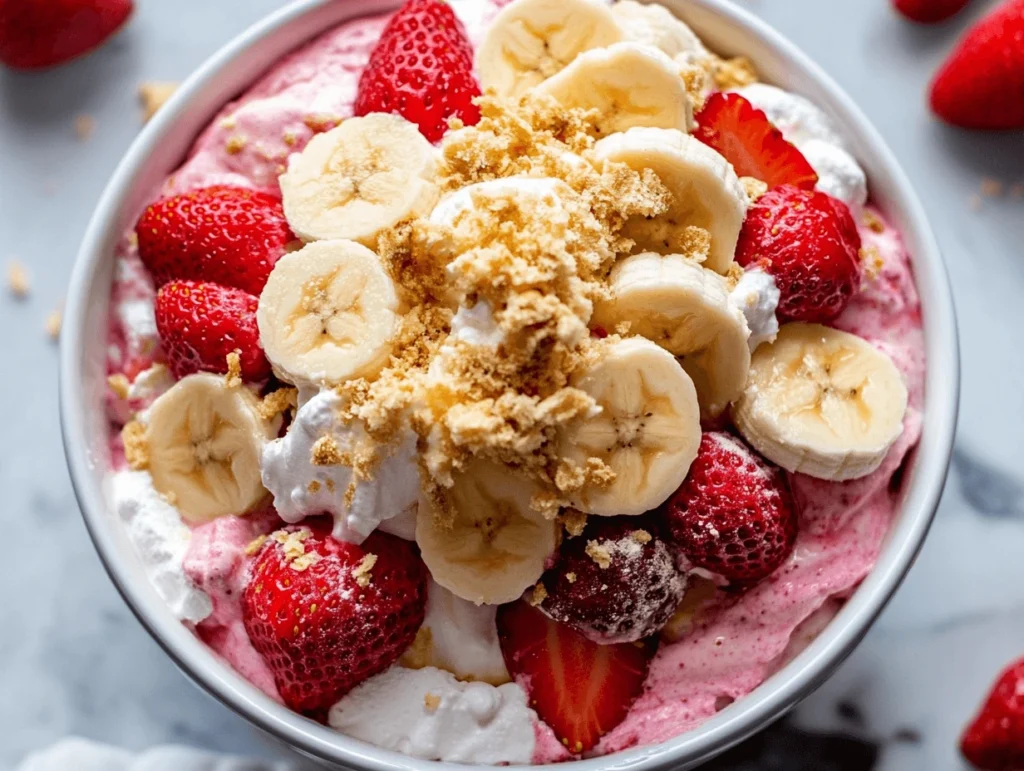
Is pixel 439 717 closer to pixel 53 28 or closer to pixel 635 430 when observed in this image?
pixel 635 430

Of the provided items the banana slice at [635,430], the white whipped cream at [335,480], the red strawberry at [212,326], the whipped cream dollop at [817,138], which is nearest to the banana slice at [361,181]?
the red strawberry at [212,326]

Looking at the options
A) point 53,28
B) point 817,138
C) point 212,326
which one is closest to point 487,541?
point 212,326

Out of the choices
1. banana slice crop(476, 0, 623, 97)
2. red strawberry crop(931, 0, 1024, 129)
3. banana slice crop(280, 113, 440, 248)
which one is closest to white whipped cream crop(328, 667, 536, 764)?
banana slice crop(280, 113, 440, 248)

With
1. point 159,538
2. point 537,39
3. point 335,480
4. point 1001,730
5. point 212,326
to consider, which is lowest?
point 1001,730

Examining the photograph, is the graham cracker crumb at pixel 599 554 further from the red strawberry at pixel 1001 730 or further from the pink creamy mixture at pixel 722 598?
the red strawberry at pixel 1001 730

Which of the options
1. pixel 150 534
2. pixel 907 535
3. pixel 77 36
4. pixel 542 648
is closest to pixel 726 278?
pixel 907 535
